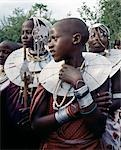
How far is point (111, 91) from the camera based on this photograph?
2.48 meters

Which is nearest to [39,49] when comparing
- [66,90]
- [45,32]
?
[45,32]

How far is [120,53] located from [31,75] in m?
0.90

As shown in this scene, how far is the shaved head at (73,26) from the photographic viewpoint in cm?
220

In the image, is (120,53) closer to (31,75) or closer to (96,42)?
(96,42)

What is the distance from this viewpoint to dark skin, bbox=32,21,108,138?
2180 mm

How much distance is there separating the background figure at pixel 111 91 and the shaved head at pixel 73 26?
0.33 m

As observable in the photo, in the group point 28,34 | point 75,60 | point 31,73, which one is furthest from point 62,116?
point 28,34

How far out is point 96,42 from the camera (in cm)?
342

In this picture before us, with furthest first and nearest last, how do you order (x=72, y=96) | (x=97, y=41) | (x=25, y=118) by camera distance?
(x=97, y=41)
(x=25, y=118)
(x=72, y=96)

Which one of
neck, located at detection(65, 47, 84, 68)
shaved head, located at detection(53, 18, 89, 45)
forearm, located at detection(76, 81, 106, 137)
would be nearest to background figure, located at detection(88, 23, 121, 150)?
forearm, located at detection(76, 81, 106, 137)

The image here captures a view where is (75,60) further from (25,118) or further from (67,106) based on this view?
(25,118)

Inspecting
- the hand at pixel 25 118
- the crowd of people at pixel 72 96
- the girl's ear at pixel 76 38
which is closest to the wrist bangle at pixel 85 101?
the crowd of people at pixel 72 96

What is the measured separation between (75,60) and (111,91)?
1.19 feet

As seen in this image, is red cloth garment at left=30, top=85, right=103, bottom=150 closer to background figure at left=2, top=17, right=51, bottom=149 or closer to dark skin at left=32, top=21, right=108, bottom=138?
dark skin at left=32, top=21, right=108, bottom=138
